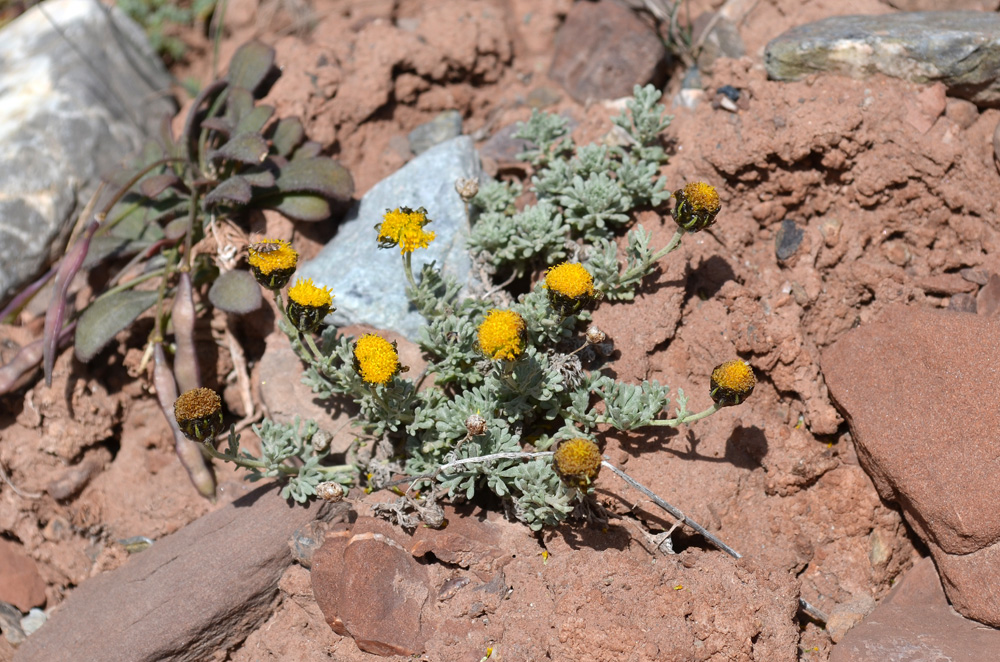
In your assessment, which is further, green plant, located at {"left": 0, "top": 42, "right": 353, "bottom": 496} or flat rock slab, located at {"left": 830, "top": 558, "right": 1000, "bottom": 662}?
green plant, located at {"left": 0, "top": 42, "right": 353, "bottom": 496}

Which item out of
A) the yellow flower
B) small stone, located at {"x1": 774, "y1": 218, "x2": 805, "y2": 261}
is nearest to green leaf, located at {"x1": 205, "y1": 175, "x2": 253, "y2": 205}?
the yellow flower

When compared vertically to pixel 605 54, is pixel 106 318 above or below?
above

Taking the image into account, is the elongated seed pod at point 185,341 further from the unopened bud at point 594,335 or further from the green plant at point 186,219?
the unopened bud at point 594,335

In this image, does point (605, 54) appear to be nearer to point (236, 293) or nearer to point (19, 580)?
point (236, 293)

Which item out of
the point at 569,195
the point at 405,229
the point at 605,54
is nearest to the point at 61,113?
the point at 405,229

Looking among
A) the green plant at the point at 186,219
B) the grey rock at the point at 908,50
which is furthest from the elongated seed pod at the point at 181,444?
the grey rock at the point at 908,50

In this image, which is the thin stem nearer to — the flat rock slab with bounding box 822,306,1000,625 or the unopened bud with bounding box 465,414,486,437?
the unopened bud with bounding box 465,414,486,437

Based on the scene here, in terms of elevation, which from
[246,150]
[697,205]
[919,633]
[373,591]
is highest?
[246,150]
